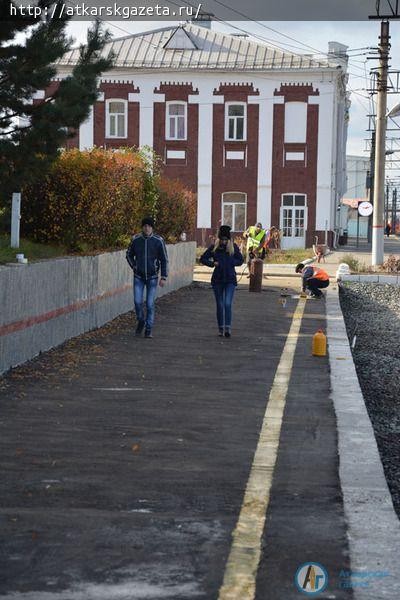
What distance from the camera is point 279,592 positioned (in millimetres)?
4996

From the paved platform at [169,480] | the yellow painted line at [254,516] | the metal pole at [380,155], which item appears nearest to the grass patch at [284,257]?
the metal pole at [380,155]

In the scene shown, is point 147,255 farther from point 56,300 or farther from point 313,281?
point 313,281

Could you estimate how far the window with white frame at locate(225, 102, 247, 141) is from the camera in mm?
56531

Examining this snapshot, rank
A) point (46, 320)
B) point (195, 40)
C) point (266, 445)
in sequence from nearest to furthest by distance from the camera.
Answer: point (266, 445)
point (46, 320)
point (195, 40)

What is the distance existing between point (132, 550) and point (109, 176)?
44.4ft

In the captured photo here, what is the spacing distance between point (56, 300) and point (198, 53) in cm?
4538

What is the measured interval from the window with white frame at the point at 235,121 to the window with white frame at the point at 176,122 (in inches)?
85.5

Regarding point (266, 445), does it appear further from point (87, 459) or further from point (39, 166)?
point (39, 166)

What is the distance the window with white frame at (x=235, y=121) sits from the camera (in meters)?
56.5

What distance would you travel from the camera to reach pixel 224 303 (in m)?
16.5

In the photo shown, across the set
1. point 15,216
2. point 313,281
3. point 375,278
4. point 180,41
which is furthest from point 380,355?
point 180,41

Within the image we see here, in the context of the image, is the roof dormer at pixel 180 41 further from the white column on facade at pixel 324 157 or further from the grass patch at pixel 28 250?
the grass patch at pixel 28 250

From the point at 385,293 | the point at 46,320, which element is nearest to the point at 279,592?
the point at 46,320

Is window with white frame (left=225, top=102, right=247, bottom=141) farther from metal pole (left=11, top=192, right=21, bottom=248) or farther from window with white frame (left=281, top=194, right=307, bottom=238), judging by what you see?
metal pole (left=11, top=192, right=21, bottom=248)
